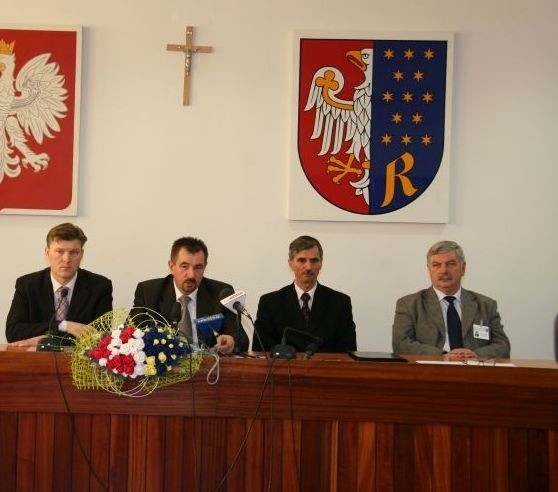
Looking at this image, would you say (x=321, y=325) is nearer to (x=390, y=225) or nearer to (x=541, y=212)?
(x=390, y=225)

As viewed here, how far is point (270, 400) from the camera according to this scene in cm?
262

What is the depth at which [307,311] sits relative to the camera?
13.9 feet

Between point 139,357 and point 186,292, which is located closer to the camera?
point 139,357

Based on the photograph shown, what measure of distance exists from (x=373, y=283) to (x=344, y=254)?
10.7 inches

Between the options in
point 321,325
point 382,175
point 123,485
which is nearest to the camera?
point 123,485

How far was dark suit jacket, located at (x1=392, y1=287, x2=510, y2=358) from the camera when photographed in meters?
3.97

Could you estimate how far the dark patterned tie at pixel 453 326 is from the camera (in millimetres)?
4000

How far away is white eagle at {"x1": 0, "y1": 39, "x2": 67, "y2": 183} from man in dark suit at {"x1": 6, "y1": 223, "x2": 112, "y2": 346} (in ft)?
3.49

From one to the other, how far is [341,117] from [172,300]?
1737 mm

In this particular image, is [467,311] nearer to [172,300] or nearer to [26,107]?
[172,300]

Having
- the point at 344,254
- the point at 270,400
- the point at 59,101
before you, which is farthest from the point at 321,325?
the point at 59,101

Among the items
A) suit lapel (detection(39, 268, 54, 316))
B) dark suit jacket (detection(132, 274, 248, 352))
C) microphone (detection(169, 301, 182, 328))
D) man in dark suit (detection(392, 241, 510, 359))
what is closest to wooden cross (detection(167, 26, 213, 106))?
dark suit jacket (detection(132, 274, 248, 352))

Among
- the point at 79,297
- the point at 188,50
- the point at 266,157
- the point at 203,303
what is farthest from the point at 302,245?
the point at 188,50

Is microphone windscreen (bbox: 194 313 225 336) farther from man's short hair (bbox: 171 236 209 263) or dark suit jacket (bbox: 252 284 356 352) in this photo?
dark suit jacket (bbox: 252 284 356 352)
